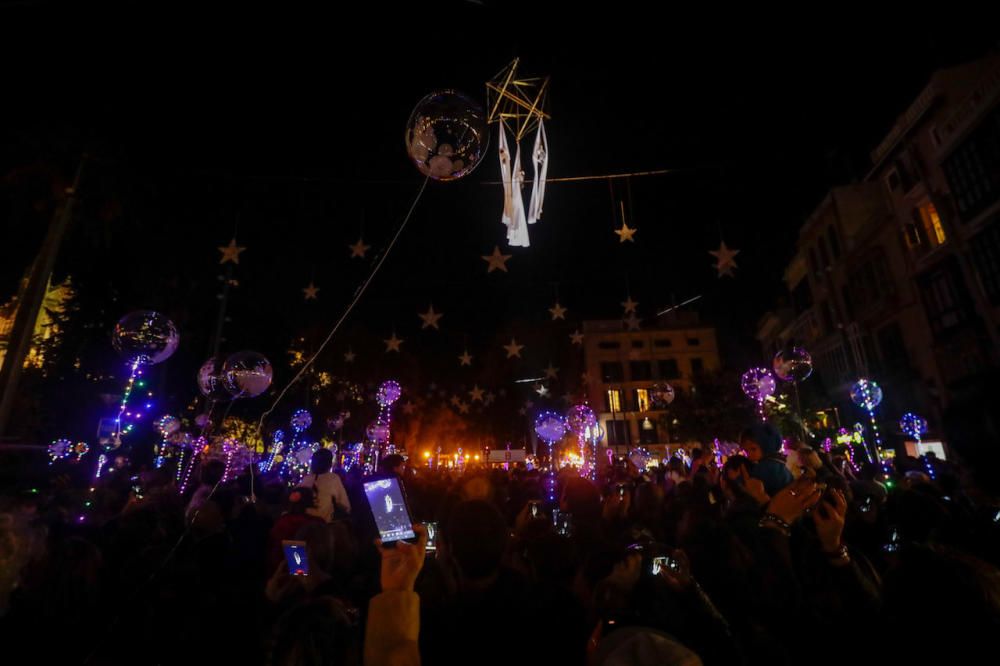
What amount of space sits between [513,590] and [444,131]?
4.75 meters

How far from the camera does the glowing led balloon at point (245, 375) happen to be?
904 cm

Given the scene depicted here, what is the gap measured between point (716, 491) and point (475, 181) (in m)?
7.30

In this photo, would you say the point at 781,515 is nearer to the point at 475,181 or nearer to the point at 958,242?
the point at 475,181

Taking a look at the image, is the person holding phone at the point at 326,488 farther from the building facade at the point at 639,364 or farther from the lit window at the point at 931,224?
the building facade at the point at 639,364

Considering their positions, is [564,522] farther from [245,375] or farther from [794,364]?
[794,364]

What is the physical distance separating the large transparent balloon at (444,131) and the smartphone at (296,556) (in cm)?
413

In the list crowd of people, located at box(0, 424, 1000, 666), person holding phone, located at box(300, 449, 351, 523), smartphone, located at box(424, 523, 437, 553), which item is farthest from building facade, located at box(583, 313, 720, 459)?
crowd of people, located at box(0, 424, 1000, 666)

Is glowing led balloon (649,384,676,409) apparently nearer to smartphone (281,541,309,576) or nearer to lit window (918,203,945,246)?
smartphone (281,541,309,576)

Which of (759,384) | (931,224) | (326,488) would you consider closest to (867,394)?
(759,384)

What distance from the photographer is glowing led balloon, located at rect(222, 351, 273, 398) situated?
9.04 metres

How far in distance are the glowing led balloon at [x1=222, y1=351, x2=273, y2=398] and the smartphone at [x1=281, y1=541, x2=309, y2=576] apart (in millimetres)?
6600

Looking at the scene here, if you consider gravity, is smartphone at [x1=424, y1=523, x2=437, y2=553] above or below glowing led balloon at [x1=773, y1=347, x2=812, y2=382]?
below

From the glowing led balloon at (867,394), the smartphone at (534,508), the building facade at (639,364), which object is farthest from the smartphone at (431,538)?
the building facade at (639,364)

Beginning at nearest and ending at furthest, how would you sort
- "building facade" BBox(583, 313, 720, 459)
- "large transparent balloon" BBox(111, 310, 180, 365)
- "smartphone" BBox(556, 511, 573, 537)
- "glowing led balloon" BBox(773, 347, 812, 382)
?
"smartphone" BBox(556, 511, 573, 537) < "large transparent balloon" BBox(111, 310, 180, 365) < "glowing led balloon" BBox(773, 347, 812, 382) < "building facade" BBox(583, 313, 720, 459)
